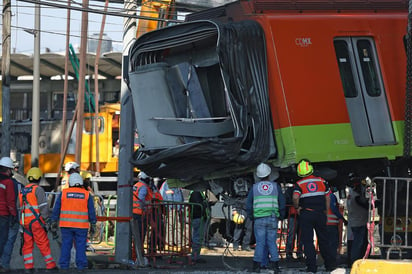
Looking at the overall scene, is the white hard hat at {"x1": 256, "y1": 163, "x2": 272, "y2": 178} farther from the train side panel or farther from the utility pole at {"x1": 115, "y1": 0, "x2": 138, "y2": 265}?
the utility pole at {"x1": 115, "y1": 0, "x2": 138, "y2": 265}

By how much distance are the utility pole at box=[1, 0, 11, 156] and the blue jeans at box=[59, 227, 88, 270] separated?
8.46 m

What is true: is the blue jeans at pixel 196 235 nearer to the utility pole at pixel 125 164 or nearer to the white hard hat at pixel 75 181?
the utility pole at pixel 125 164

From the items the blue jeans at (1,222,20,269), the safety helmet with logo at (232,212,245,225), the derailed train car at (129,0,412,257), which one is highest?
the derailed train car at (129,0,412,257)

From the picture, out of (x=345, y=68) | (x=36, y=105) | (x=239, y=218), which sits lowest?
(x=239, y=218)

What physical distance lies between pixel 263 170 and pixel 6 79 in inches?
442

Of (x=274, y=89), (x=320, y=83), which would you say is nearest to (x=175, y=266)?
(x=274, y=89)

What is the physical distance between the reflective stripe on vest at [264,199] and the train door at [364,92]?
1465 millimetres

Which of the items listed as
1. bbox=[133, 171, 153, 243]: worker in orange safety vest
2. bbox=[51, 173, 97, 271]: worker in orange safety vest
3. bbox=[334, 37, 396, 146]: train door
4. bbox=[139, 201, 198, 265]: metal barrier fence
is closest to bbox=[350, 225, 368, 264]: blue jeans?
bbox=[334, 37, 396, 146]: train door

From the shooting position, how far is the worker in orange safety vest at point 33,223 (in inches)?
566

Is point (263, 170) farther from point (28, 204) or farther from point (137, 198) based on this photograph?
point (137, 198)

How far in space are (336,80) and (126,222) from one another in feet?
14.7

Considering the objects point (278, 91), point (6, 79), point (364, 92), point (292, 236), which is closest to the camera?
point (278, 91)

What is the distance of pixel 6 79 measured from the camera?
2252 cm

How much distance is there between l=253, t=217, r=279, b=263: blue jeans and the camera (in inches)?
535
